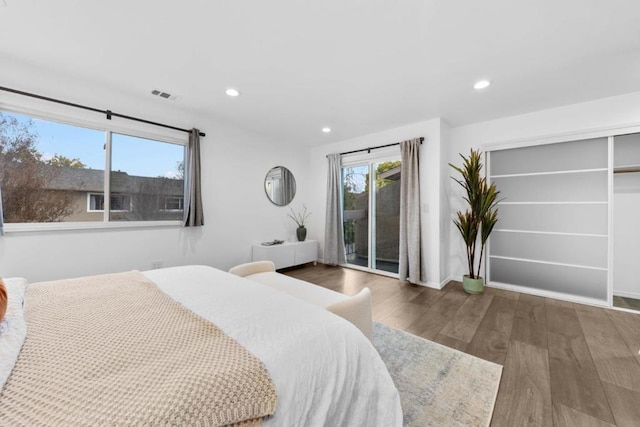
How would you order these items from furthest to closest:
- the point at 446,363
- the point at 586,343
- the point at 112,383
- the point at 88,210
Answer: the point at 88,210 → the point at 586,343 → the point at 446,363 → the point at 112,383

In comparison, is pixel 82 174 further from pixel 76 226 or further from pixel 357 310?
pixel 357 310

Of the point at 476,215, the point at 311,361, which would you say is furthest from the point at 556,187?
the point at 311,361

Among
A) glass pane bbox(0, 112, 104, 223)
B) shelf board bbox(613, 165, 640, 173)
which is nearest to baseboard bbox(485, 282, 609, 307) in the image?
shelf board bbox(613, 165, 640, 173)

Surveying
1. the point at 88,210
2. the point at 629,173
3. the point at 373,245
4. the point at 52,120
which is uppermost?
the point at 52,120

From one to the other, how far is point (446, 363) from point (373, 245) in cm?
266

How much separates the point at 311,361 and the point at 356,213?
12.7ft

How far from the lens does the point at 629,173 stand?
293 cm

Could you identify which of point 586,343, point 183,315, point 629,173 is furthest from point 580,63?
point 183,315

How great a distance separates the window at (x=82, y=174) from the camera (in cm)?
235

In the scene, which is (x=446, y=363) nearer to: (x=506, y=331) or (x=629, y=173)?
(x=506, y=331)

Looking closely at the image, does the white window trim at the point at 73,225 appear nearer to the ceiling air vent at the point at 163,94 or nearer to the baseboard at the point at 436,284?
the ceiling air vent at the point at 163,94

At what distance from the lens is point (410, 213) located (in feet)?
12.2

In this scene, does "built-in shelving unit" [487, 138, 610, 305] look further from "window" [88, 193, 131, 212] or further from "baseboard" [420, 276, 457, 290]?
"window" [88, 193, 131, 212]

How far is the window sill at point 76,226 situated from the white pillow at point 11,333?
1554 mm
